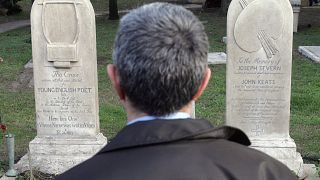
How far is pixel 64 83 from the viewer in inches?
235

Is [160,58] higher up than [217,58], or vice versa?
[160,58]

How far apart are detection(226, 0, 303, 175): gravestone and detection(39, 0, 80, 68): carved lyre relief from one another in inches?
63.1

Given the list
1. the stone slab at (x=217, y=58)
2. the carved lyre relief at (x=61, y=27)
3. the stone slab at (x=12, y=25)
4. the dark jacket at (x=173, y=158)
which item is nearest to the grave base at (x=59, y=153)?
the carved lyre relief at (x=61, y=27)

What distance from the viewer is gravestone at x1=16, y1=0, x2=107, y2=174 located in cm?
582

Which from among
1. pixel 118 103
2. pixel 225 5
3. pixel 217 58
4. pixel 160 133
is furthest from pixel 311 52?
pixel 160 133

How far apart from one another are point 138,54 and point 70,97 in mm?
4453

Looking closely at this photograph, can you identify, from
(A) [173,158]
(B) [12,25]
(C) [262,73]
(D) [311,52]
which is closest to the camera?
(A) [173,158]

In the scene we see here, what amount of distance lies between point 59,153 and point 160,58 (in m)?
4.63

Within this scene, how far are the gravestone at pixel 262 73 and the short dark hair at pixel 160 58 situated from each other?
411cm

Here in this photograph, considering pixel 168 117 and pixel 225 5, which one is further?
pixel 225 5

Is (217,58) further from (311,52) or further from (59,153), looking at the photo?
(59,153)

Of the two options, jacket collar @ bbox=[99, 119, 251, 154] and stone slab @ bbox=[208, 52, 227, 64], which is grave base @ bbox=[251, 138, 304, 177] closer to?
jacket collar @ bbox=[99, 119, 251, 154]

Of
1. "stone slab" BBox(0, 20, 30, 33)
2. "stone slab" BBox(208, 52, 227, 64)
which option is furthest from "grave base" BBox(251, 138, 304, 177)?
"stone slab" BBox(0, 20, 30, 33)

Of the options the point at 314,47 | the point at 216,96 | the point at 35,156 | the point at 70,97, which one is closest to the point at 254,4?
the point at 70,97
